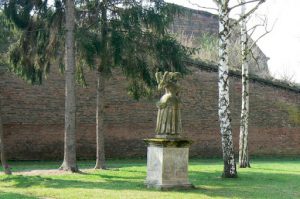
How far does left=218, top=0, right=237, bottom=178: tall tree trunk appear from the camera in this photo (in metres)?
15.6

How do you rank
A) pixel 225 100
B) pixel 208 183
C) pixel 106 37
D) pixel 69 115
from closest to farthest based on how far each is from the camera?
pixel 208 183 < pixel 225 100 < pixel 69 115 < pixel 106 37

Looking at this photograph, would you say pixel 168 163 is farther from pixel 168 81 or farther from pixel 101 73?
pixel 101 73

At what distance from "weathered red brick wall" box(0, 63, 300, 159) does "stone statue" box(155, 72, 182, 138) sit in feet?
39.0

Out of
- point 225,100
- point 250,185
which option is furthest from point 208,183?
point 225,100

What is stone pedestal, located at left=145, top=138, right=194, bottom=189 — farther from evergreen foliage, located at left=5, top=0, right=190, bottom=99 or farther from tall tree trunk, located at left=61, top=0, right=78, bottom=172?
evergreen foliage, located at left=5, top=0, right=190, bottom=99

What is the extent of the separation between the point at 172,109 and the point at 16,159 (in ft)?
46.1

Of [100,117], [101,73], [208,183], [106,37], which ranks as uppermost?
[106,37]

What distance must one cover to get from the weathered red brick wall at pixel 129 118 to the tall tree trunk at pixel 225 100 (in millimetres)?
9745

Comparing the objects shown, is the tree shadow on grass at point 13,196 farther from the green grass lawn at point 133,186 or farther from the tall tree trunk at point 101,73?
the tall tree trunk at point 101,73

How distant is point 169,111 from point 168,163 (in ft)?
4.36

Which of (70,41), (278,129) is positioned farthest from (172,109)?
(278,129)

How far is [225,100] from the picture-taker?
1563 centimetres

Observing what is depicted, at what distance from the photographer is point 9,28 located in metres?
19.4

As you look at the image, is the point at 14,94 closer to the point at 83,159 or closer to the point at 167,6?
the point at 83,159
